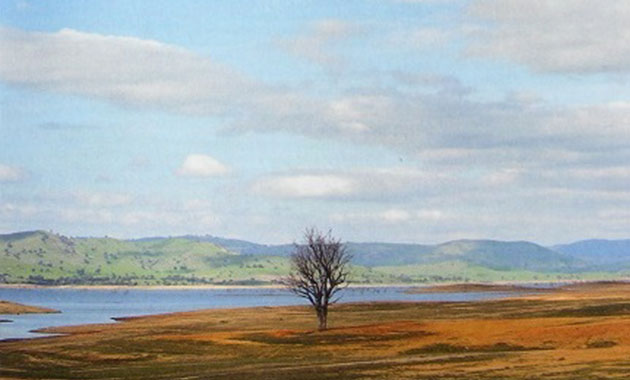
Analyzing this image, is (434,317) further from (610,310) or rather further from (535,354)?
(535,354)

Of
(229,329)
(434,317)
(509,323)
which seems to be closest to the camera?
(509,323)

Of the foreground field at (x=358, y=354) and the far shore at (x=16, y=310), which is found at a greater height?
the far shore at (x=16, y=310)

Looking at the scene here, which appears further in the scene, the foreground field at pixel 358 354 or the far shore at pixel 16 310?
the far shore at pixel 16 310

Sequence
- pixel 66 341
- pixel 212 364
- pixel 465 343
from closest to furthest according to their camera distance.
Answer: pixel 212 364 → pixel 465 343 → pixel 66 341

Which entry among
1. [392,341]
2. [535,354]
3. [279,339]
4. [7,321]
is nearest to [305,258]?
[279,339]

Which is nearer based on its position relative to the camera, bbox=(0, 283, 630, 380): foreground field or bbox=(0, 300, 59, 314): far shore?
bbox=(0, 283, 630, 380): foreground field

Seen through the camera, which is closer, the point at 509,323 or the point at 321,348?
the point at 321,348

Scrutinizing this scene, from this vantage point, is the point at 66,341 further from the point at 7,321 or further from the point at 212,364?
the point at 7,321

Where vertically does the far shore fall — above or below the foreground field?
above

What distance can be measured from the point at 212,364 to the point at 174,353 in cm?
988

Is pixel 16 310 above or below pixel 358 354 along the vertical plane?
above

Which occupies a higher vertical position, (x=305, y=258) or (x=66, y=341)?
(x=305, y=258)

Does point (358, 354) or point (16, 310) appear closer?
point (358, 354)

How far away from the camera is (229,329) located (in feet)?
346
